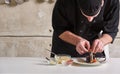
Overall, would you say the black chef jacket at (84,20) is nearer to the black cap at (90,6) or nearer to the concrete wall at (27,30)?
the black cap at (90,6)

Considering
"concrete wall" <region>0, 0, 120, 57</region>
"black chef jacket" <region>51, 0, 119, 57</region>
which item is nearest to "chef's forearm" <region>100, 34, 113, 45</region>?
"black chef jacket" <region>51, 0, 119, 57</region>

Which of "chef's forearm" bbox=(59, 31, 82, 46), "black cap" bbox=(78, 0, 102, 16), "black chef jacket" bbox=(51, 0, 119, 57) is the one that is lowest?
"chef's forearm" bbox=(59, 31, 82, 46)

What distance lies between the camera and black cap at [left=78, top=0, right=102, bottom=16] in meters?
1.76

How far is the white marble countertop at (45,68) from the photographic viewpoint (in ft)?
5.22

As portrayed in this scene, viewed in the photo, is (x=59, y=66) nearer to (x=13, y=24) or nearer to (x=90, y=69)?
(x=90, y=69)

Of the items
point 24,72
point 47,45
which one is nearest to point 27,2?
point 47,45

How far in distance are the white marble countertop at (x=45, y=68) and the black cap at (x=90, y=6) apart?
0.31 m

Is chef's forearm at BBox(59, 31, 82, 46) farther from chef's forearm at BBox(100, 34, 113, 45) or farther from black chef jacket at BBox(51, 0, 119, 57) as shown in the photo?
chef's forearm at BBox(100, 34, 113, 45)

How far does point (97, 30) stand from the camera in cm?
204

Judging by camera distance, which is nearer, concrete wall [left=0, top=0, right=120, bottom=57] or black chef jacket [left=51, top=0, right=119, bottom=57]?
black chef jacket [left=51, top=0, right=119, bottom=57]

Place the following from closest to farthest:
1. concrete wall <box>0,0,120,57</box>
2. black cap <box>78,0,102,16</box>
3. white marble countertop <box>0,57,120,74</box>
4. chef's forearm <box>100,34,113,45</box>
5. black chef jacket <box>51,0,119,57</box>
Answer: white marble countertop <box>0,57,120,74</box>, black cap <box>78,0,102,16</box>, chef's forearm <box>100,34,113,45</box>, black chef jacket <box>51,0,119,57</box>, concrete wall <box>0,0,120,57</box>

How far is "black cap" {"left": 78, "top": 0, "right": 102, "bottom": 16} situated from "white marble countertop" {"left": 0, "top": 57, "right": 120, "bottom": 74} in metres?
0.31

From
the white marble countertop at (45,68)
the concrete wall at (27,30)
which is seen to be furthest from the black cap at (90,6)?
the concrete wall at (27,30)

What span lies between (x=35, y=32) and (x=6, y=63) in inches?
66.5
